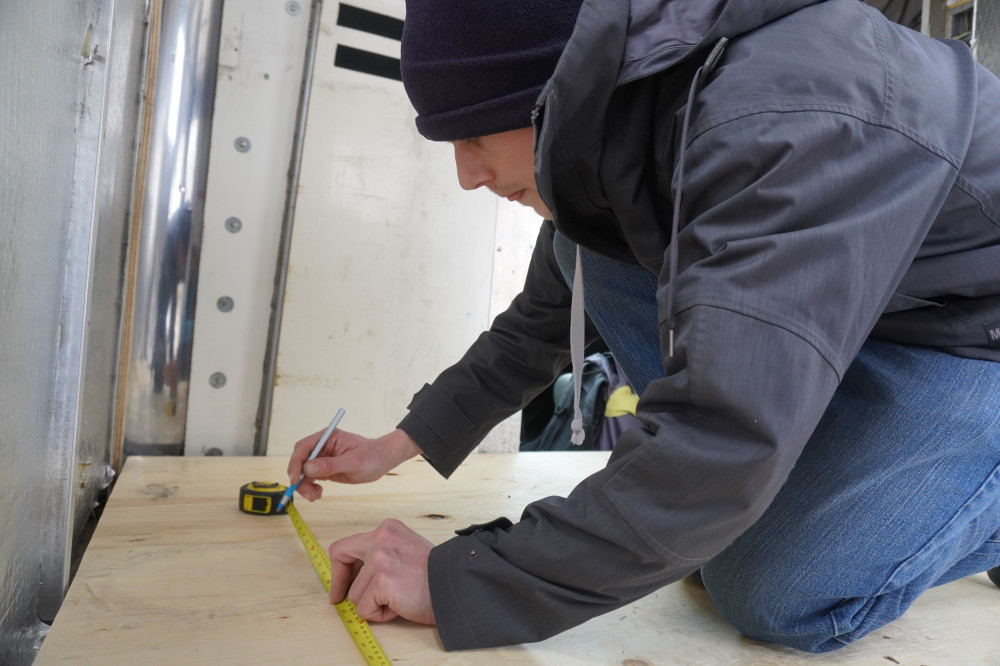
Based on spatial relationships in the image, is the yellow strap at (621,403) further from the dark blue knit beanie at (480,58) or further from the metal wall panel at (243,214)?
the dark blue knit beanie at (480,58)

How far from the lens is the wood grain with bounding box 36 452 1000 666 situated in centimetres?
82

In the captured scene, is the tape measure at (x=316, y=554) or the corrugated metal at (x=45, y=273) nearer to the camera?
the corrugated metal at (x=45, y=273)

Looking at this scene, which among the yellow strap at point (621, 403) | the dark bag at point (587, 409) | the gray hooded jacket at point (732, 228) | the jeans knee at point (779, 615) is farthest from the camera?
the dark bag at point (587, 409)

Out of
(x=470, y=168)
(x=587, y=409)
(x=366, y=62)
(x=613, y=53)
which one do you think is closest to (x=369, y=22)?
(x=366, y=62)

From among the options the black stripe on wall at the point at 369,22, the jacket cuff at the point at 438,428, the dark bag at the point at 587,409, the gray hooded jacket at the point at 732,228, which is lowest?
the dark bag at the point at 587,409

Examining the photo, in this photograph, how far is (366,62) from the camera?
1795 millimetres

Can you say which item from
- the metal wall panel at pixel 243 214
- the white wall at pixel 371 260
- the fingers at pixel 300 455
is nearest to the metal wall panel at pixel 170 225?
the metal wall panel at pixel 243 214

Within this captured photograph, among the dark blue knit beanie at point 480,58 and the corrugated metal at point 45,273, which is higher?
the dark blue knit beanie at point 480,58

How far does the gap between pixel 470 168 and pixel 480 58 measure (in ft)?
0.54

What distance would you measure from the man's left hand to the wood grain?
0.10 ft

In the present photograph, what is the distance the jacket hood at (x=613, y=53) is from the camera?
709 millimetres

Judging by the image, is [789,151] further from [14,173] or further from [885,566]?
[14,173]

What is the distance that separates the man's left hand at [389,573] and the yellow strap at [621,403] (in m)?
1.48

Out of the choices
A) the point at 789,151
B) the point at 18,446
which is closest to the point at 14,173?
the point at 18,446
